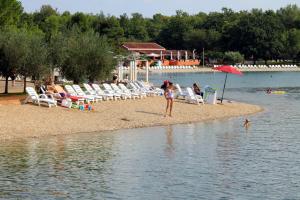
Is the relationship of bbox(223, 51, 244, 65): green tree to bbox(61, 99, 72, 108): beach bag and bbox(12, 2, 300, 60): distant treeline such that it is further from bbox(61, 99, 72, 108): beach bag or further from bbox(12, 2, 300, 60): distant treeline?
bbox(61, 99, 72, 108): beach bag

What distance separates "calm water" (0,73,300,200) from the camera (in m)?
16.6

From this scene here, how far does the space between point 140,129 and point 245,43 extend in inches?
4550

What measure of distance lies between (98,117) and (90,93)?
535cm

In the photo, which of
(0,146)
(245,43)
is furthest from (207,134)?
(245,43)

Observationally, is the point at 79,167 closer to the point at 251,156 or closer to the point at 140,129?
the point at 251,156

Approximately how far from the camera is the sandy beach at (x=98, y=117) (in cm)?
2666

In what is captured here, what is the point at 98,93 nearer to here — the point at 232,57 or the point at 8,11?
the point at 8,11

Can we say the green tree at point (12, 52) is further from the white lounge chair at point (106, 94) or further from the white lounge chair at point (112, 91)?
the white lounge chair at point (112, 91)

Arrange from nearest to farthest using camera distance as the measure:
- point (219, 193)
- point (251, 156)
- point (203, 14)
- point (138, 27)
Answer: point (219, 193) < point (251, 156) < point (138, 27) < point (203, 14)

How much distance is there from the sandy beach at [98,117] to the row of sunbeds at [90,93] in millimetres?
564

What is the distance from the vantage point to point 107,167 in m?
19.7

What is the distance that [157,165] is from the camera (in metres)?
20.1

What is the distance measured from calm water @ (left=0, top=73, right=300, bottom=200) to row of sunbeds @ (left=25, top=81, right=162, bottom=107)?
5231 mm

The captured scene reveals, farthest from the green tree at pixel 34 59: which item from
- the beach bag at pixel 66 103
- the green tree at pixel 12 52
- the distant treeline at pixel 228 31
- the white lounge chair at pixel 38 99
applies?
the distant treeline at pixel 228 31
